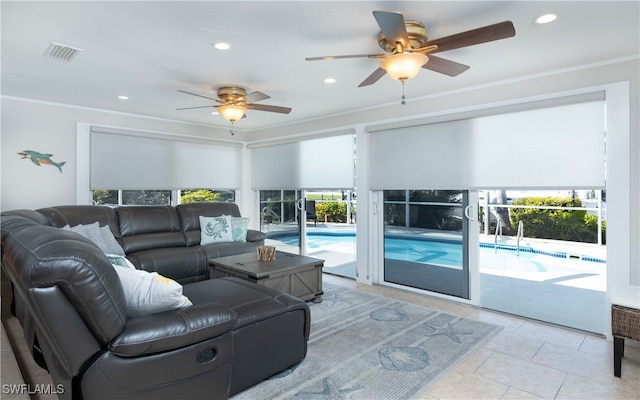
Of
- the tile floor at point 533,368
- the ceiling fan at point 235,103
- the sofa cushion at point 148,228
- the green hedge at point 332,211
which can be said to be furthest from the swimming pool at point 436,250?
the ceiling fan at point 235,103

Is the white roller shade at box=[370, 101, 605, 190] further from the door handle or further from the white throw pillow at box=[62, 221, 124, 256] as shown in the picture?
the white throw pillow at box=[62, 221, 124, 256]

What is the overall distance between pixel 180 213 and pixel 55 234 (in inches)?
143

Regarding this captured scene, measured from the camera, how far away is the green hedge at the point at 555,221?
5402 mm

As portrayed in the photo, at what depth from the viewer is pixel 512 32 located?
191 cm

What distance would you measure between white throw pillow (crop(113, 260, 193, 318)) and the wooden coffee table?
4.91ft

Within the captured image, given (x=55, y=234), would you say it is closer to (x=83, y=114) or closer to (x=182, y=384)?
(x=182, y=384)

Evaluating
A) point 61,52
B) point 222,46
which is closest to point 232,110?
point 222,46

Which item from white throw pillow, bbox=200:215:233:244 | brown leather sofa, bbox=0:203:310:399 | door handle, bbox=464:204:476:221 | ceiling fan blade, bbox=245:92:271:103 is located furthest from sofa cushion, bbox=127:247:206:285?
door handle, bbox=464:204:476:221

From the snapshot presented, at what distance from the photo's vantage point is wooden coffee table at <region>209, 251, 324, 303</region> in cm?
346

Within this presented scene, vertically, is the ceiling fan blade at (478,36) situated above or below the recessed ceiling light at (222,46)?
below

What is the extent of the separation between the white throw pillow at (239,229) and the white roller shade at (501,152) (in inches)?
80.0

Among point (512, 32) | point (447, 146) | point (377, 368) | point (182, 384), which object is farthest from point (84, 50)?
point (447, 146)

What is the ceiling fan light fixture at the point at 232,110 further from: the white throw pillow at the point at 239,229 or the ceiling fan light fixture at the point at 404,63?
the ceiling fan light fixture at the point at 404,63

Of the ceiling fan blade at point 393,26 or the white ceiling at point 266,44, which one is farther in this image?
the white ceiling at point 266,44
